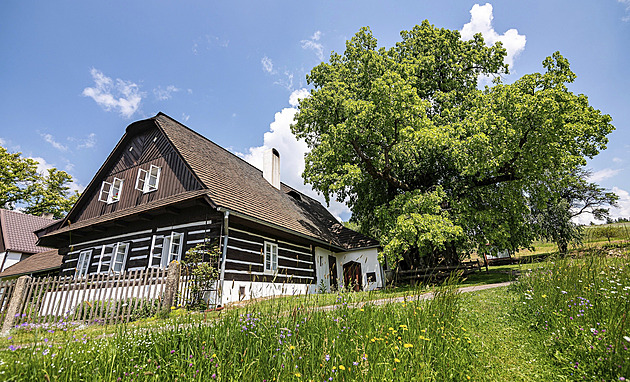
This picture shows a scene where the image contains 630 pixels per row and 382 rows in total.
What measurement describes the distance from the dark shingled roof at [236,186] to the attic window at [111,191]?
3940 millimetres

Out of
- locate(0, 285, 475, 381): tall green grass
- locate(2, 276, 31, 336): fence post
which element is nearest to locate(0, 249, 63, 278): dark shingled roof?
locate(2, 276, 31, 336): fence post

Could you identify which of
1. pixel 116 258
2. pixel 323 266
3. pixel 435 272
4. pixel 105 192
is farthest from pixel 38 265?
pixel 435 272

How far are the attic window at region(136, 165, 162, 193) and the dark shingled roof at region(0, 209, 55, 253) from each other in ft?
73.7

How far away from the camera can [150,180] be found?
551 inches

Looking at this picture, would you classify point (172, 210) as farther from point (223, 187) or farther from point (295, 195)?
point (295, 195)

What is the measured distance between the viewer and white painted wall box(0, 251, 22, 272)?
27794 mm

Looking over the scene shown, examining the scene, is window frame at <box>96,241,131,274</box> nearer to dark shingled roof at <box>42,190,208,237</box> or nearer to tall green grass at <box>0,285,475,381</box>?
dark shingled roof at <box>42,190,208,237</box>

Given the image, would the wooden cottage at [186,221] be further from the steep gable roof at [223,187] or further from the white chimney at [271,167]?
the white chimney at [271,167]

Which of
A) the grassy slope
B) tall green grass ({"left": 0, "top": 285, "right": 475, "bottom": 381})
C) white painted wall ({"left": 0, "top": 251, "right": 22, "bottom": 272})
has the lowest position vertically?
the grassy slope

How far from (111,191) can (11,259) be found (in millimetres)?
22737

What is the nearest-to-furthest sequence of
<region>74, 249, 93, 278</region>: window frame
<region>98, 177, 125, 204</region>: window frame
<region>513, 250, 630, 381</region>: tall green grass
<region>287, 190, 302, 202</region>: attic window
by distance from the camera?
<region>513, 250, 630, 381</region>: tall green grass → <region>74, 249, 93, 278</region>: window frame → <region>98, 177, 125, 204</region>: window frame → <region>287, 190, 302, 202</region>: attic window

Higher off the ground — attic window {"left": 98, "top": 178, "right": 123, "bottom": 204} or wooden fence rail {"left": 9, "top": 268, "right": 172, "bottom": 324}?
attic window {"left": 98, "top": 178, "right": 123, "bottom": 204}

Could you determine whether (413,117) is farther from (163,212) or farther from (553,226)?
(553,226)

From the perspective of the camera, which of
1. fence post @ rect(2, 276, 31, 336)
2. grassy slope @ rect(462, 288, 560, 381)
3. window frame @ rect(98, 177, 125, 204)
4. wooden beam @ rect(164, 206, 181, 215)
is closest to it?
grassy slope @ rect(462, 288, 560, 381)
